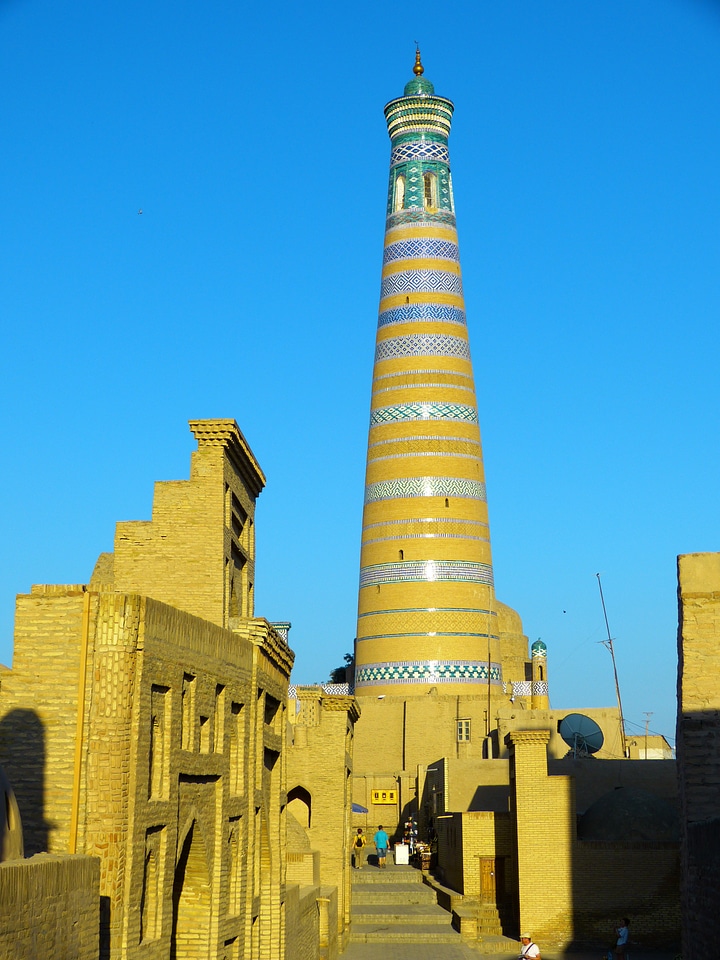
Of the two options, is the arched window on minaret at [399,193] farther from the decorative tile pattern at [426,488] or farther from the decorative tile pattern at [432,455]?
the decorative tile pattern at [426,488]

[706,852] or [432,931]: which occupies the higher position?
[706,852]

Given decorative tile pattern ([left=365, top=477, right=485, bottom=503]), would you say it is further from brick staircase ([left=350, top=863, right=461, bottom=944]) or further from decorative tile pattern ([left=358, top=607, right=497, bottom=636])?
brick staircase ([left=350, top=863, right=461, bottom=944])

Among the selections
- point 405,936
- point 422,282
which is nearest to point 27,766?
point 405,936

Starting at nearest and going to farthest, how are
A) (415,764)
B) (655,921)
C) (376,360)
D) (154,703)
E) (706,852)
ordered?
1. (154,703)
2. (706,852)
3. (655,921)
4. (415,764)
5. (376,360)

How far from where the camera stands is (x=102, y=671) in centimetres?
898

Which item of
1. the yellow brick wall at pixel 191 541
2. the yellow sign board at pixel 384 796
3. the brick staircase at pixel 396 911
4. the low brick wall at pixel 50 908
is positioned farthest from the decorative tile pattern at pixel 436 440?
the low brick wall at pixel 50 908

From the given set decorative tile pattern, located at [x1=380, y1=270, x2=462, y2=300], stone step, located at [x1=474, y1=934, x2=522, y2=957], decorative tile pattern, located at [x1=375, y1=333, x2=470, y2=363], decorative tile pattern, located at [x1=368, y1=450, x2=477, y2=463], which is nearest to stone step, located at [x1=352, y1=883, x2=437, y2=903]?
stone step, located at [x1=474, y1=934, x2=522, y2=957]

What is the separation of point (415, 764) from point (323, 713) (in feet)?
34.6

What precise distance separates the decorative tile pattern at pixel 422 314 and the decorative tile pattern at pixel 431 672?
9026 mm

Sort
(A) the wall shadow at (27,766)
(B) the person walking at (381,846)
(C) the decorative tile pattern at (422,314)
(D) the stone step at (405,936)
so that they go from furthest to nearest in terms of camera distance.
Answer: (C) the decorative tile pattern at (422,314) < (B) the person walking at (381,846) < (D) the stone step at (405,936) < (A) the wall shadow at (27,766)

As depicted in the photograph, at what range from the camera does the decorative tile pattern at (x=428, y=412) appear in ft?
113

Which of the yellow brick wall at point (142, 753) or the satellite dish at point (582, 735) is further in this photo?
the satellite dish at point (582, 735)

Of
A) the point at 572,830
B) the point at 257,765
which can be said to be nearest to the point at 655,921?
the point at 572,830

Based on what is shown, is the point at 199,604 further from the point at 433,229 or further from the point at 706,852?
the point at 433,229
